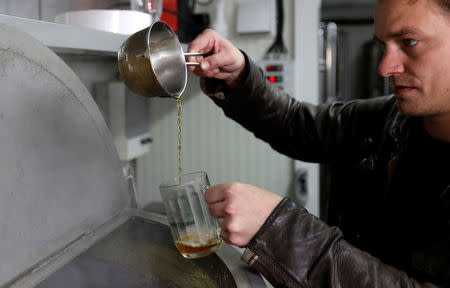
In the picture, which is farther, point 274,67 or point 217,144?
point 217,144

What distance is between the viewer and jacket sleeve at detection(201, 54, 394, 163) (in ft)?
4.38

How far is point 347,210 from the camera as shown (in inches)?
52.1

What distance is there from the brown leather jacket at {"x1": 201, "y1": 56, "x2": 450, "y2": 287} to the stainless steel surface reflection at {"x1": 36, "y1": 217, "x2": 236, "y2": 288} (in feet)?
0.33

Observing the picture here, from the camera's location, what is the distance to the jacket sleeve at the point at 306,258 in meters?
0.79

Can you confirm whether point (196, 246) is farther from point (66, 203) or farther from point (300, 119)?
point (300, 119)

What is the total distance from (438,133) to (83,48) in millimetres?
914

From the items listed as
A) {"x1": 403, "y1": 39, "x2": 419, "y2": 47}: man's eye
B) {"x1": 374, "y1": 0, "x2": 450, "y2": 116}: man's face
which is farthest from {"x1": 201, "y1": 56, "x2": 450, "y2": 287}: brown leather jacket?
{"x1": 403, "y1": 39, "x2": 419, "y2": 47}: man's eye

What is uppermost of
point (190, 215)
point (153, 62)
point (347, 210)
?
point (153, 62)

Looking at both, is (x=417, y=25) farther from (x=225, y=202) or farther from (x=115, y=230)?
(x=115, y=230)

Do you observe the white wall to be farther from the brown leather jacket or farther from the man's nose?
the man's nose

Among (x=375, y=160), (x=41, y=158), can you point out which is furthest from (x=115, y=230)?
(x=375, y=160)

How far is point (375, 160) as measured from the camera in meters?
1.25

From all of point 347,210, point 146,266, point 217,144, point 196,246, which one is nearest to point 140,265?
point 146,266

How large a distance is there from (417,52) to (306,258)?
0.53 m
